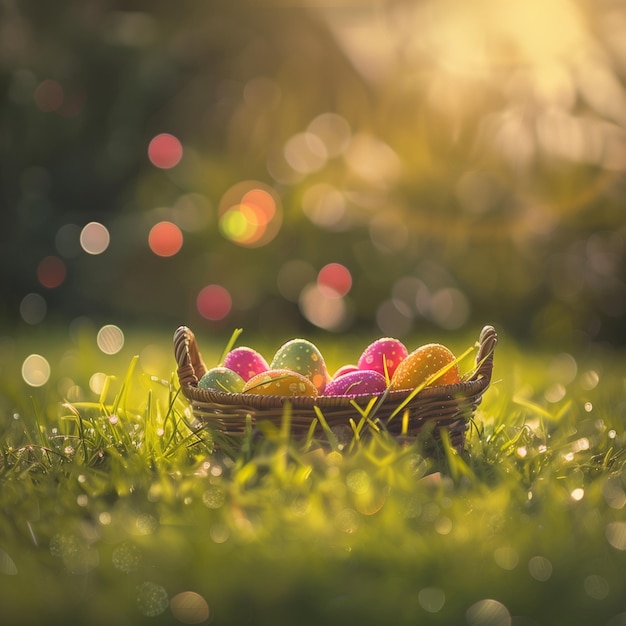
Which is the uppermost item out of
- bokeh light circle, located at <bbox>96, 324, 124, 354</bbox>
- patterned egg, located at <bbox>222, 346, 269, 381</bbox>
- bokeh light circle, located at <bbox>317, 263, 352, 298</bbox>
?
patterned egg, located at <bbox>222, 346, 269, 381</bbox>

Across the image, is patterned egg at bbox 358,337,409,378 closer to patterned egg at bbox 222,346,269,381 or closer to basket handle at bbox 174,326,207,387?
patterned egg at bbox 222,346,269,381

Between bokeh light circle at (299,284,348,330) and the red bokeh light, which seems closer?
bokeh light circle at (299,284,348,330)

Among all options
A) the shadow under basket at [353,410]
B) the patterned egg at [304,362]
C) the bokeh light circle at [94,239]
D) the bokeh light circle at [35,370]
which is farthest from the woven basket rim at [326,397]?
the bokeh light circle at [94,239]

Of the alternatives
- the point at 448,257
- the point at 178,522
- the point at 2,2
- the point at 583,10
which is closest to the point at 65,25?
the point at 2,2

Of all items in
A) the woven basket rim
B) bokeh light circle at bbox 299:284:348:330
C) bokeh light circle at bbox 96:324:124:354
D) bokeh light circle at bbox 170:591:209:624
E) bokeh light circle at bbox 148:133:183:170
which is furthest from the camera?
bokeh light circle at bbox 148:133:183:170

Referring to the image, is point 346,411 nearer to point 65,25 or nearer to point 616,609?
point 616,609

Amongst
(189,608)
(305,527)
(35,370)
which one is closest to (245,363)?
(305,527)

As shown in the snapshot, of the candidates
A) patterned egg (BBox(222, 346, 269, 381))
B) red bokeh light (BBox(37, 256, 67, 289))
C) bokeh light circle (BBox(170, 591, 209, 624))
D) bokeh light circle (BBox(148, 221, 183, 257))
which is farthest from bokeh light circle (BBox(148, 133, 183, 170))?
bokeh light circle (BBox(170, 591, 209, 624))
